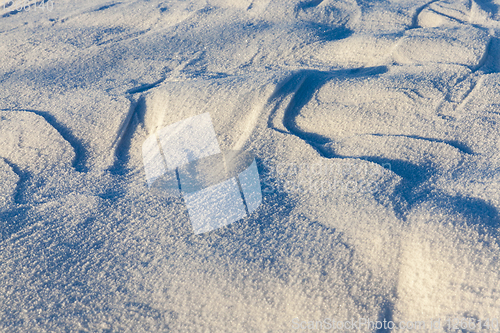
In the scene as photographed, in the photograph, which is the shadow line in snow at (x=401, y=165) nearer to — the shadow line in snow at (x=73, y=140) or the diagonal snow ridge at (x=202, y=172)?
the diagonal snow ridge at (x=202, y=172)

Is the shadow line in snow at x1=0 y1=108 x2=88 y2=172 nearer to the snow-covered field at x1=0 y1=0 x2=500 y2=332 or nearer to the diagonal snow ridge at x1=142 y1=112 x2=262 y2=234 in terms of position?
the snow-covered field at x1=0 y1=0 x2=500 y2=332

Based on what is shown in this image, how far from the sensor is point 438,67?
2.05 metres

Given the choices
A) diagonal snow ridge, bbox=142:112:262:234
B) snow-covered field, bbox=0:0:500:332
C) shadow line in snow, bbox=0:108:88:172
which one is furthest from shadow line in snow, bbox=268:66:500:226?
shadow line in snow, bbox=0:108:88:172

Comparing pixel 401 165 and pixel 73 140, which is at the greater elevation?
pixel 73 140

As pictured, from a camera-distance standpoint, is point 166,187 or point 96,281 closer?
point 96,281

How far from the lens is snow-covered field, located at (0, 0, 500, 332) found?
1135 mm

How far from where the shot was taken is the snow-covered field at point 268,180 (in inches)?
44.7

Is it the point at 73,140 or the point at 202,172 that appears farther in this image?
the point at 73,140

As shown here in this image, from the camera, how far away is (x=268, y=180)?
155 centimetres

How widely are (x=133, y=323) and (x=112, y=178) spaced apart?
0.70m

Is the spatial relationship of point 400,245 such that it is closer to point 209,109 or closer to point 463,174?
point 463,174

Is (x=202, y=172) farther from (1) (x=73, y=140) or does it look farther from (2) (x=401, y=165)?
(2) (x=401, y=165)

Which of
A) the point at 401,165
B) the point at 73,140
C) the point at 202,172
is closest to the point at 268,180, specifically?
the point at 202,172

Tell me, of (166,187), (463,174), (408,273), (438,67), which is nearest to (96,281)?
(166,187)
